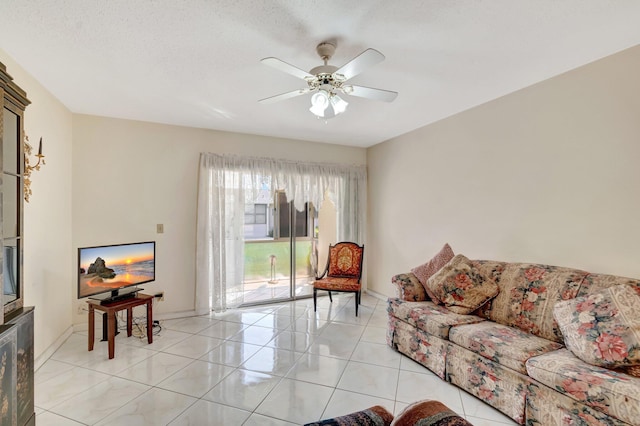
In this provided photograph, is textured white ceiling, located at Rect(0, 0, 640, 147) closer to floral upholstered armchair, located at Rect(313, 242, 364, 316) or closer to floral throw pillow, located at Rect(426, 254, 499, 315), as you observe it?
floral throw pillow, located at Rect(426, 254, 499, 315)

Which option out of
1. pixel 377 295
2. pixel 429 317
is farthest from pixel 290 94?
pixel 377 295

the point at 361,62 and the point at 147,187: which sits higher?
the point at 361,62

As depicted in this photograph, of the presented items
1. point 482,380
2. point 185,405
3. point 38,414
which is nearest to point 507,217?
point 482,380

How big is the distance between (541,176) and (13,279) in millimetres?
4020

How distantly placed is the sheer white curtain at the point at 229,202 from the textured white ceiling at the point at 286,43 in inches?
45.8

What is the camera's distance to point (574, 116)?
247 cm

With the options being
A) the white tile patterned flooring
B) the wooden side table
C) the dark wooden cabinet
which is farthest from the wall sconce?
the white tile patterned flooring

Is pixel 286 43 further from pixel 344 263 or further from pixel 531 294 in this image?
pixel 344 263

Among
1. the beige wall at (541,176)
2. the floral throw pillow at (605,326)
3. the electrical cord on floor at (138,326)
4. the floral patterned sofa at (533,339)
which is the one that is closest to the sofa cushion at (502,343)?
the floral patterned sofa at (533,339)

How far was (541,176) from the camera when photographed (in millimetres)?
2705

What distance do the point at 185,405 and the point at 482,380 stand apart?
216 centimetres

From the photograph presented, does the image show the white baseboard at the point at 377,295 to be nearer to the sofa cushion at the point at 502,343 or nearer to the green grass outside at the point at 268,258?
the green grass outside at the point at 268,258

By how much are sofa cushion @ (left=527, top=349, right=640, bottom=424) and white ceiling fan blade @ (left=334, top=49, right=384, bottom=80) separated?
6.96 ft

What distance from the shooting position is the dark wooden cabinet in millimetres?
1542
